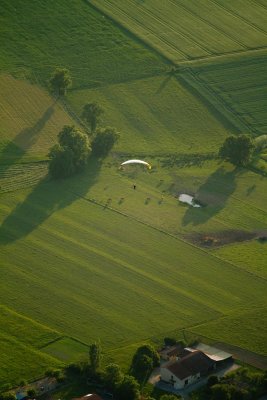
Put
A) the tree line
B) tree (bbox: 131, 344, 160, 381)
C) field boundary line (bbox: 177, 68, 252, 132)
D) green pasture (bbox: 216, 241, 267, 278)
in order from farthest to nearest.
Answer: field boundary line (bbox: 177, 68, 252, 132) < the tree line < green pasture (bbox: 216, 241, 267, 278) < tree (bbox: 131, 344, 160, 381)

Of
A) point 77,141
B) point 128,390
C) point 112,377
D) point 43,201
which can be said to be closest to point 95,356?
point 112,377

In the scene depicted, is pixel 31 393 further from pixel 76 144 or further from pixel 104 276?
pixel 76 144

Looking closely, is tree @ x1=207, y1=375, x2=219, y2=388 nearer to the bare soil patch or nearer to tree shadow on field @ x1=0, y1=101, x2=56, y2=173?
the bare soil patch

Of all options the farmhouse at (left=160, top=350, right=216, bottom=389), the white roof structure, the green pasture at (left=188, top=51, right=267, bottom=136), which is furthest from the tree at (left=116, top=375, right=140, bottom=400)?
the green pasture at (left=188, top=51, right=267, bottom=136)

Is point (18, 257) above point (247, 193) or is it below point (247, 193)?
below

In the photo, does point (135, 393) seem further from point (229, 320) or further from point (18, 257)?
point (18, 257)

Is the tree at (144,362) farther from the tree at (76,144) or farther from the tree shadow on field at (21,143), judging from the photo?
the tree shadow on field at (21,143)

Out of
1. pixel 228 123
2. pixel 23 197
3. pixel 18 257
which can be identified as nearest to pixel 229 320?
pixel 18 257
